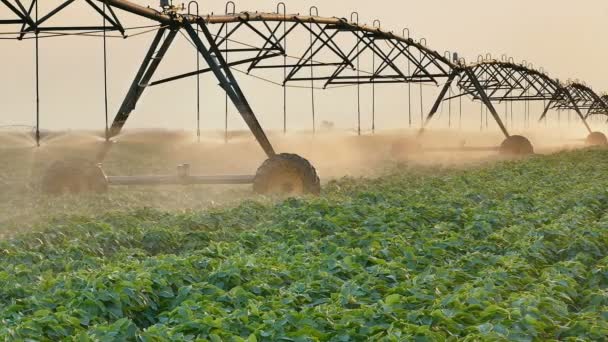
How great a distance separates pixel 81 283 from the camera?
802 centimetres

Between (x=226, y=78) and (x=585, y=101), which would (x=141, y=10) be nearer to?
(x=226, y=78)

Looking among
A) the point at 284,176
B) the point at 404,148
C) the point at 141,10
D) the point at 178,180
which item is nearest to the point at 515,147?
the point at 404,148

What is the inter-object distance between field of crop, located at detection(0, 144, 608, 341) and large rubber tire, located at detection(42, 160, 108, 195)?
4.97m

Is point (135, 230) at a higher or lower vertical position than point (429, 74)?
lower

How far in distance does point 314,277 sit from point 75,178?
1197 centimetres

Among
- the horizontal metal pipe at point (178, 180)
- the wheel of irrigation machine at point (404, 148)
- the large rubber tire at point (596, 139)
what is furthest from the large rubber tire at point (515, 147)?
the large rubber tire at point (596, 139)

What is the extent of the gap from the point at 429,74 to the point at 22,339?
25.2 metres

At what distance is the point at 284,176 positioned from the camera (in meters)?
18.9

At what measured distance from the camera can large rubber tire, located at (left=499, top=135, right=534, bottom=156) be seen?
39.0 m

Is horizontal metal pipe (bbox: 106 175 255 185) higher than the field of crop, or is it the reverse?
horizontal metal pipe (bbox: 106 175 255 185)

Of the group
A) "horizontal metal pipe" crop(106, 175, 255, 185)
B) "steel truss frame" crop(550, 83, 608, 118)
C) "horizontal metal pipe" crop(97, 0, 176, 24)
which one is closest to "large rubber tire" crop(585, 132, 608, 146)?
"steel truss frame" crop(550, 83, 608, 118)

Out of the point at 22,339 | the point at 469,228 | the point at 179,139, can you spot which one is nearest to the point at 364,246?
the point at 469,228

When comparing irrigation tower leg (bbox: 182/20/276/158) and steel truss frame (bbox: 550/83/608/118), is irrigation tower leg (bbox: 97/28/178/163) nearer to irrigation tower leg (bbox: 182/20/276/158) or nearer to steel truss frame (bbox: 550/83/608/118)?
irrigation tower leg (bbox: 182/20/276/158)

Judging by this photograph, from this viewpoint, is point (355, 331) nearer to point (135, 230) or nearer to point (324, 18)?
point (135, 230)
